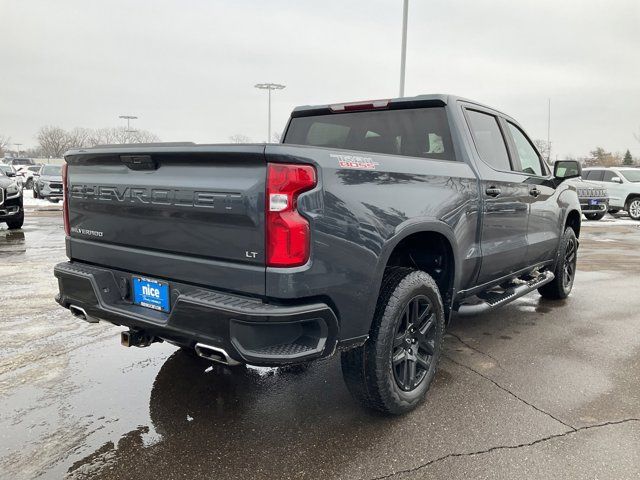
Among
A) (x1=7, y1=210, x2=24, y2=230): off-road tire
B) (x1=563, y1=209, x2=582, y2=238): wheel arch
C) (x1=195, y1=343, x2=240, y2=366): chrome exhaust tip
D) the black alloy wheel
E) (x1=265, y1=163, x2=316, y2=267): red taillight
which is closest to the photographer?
(x1=265, y1=163, x2=316, y2=267): red taillight

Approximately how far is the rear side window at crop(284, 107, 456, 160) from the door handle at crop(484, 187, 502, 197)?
0.39m

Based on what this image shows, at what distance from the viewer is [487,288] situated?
4.17 meters

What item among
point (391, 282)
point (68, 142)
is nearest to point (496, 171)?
point (391, 282)

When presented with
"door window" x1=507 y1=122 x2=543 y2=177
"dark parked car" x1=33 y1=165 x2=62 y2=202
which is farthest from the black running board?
"dark parked car" x1=33 y1=165 x2=62 y2=202

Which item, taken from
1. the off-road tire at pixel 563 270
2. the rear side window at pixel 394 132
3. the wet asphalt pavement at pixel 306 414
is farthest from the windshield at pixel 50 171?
the off-road tire at pixel 563 270

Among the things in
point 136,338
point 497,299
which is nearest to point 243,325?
point 136,338

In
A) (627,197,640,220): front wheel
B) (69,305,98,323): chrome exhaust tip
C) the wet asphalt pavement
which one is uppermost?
(69,305,98,323): chrome exhaust tip

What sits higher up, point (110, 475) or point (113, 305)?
point (113, 305)

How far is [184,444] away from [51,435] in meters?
0.75

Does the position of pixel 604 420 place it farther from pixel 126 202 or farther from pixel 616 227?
pixel 616 227

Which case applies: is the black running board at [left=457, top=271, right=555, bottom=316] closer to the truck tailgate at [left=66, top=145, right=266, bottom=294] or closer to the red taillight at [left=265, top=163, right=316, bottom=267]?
the red taillight at [left=265, top=163, right=316, bottom=267]

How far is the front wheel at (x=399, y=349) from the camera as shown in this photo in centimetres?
277

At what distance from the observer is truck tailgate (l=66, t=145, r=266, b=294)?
2.32m

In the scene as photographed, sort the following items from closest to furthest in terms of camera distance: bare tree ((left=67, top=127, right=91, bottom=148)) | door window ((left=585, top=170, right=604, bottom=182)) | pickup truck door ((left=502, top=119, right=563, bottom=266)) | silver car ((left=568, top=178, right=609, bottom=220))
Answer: pickup truck door ((left=502, top=119, right=563, bottom=266)), silver car ((left=568, top=178, right=609, bottom=220)), door window ((left=585, top=170, right=604, bottom=182)), bare tree ((left=67, top=127, right=91, bottom=148))
